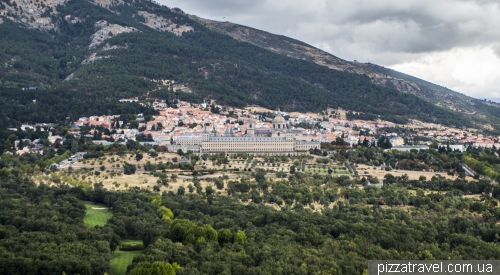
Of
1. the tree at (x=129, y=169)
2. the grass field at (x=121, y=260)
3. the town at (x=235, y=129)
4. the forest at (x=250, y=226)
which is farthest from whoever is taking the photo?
the town at (x=235, y=129)

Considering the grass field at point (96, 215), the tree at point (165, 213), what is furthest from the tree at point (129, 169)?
the tree at point (165, 213)

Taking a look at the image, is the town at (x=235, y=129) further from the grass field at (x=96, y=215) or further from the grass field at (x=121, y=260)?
the grass field at (x=121, y=260)

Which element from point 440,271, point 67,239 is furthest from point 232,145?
point 440,271

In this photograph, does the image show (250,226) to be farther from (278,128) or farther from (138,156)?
(278,128)

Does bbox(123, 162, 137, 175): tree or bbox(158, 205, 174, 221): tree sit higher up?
bbox(123, 162, 137, 175): tree

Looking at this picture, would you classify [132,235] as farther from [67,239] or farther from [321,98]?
[321,98]

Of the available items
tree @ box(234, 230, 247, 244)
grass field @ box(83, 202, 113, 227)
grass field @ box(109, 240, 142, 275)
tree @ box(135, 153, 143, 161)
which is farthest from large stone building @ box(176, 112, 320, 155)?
tree @ box(234, 230, 247, 244)

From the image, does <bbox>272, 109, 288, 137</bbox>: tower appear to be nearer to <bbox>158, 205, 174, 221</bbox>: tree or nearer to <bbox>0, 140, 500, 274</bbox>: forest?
<bbox>0, 140, 500, 274</bbox>: forest
